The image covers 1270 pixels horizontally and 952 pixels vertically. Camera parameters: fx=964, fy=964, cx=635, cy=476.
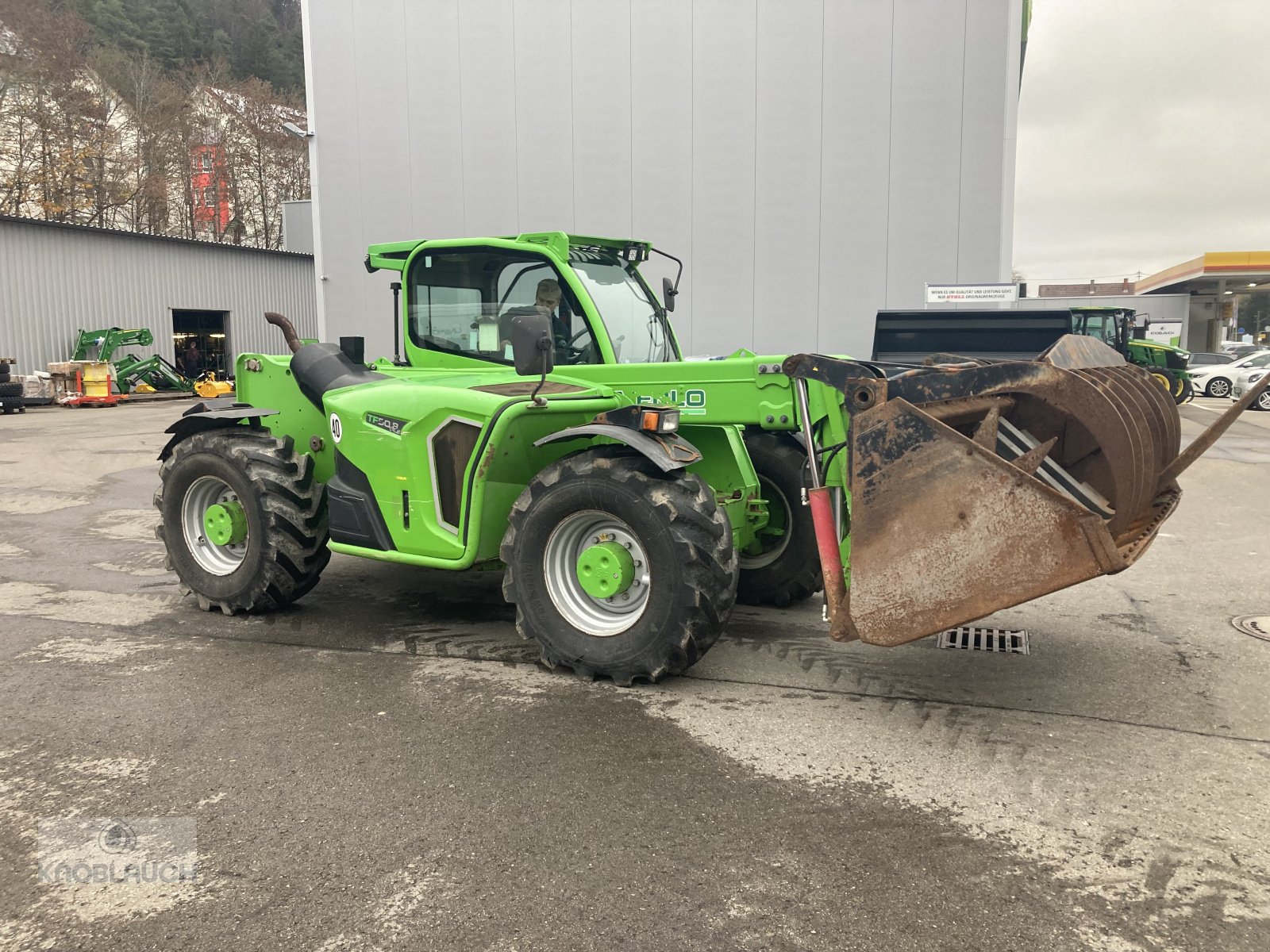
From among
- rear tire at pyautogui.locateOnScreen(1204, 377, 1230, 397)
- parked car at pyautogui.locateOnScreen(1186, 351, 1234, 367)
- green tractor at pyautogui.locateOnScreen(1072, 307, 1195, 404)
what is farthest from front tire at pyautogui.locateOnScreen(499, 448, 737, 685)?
parked car at pyautogui.locateOnScreen(1186, 351, 1234, 367)

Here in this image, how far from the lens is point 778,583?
20.4ft

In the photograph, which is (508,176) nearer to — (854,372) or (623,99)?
(623,99)

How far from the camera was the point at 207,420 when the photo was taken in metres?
6.37

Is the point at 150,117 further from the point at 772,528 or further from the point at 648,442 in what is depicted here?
the point at 648,442

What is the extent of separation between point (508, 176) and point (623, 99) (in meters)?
2.82

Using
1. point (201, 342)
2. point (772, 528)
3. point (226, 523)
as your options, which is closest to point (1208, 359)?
point (772, 528)

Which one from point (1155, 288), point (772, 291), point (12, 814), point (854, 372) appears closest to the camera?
point (12, 814)

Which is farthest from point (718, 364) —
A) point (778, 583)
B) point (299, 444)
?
point (299, 444)

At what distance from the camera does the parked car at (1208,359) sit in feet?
114

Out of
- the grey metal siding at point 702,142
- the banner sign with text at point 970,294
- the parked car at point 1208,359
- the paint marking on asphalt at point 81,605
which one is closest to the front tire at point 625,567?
the paint marking on asphalt at point 81,605

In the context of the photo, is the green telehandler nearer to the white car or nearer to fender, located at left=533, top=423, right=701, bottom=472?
fender, located at left=533, top=423, right=701, bottom=472

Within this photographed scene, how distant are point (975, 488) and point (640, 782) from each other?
1.79 m

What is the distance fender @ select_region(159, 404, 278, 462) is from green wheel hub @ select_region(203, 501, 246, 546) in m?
0.54

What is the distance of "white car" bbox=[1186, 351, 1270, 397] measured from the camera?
3036 cm
